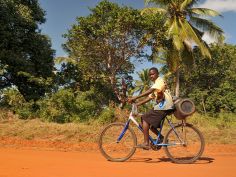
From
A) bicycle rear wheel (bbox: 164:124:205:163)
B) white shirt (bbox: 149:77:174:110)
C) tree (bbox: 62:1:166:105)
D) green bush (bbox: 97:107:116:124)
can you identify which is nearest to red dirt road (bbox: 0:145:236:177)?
bicycle rear wheel (bbox: 164:124:205:163)

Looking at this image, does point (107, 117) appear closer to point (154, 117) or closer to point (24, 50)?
point (154, 117)

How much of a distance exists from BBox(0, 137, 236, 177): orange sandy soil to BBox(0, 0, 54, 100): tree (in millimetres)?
11561

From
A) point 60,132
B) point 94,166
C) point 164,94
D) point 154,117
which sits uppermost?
point 164,94

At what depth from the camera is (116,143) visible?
7078mm

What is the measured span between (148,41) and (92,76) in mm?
4172

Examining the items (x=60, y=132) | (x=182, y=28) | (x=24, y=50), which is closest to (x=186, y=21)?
(x=182, y=28)


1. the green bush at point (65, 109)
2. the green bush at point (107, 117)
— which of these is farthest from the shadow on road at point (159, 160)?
the green bush at point (65, 109)

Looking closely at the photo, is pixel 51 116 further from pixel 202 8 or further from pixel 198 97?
pixel 198 97

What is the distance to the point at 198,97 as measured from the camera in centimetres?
3106

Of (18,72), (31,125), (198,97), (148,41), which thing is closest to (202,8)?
(148,41)

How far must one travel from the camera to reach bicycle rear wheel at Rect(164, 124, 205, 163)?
6840mm

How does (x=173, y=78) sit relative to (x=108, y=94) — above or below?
above

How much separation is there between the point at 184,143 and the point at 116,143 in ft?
4.07

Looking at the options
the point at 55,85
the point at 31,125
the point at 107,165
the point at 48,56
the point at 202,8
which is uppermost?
the point at 202,8
